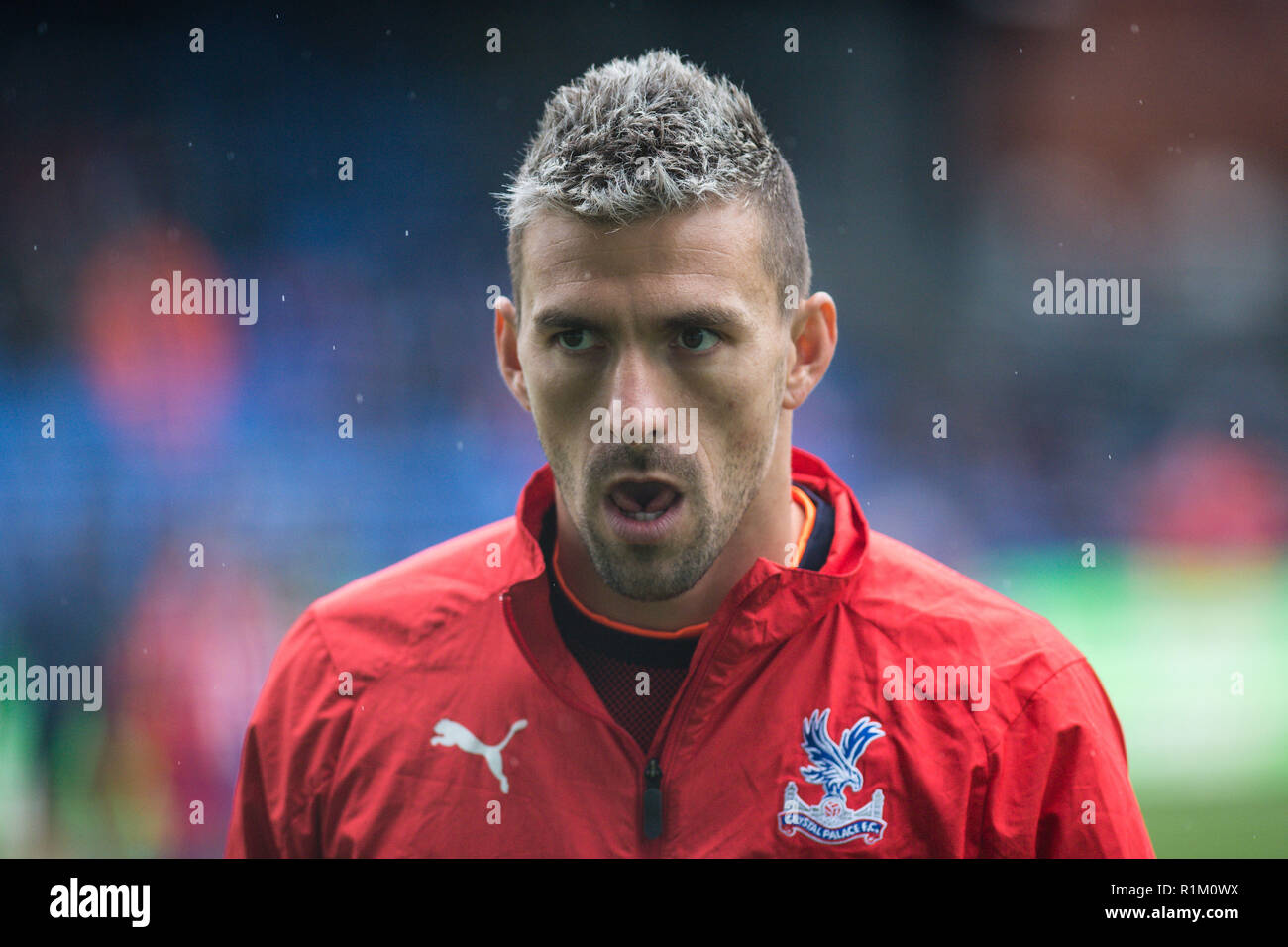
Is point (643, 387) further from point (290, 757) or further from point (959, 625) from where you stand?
point (290, 757)

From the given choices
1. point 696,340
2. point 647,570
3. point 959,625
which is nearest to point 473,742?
point 647,570

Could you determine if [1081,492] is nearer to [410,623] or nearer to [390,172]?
[410,623]

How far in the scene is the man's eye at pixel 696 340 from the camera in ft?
5.99

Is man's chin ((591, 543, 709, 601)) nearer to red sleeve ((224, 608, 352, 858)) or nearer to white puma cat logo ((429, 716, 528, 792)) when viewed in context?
white puma cat logo ((429, 716, 528, 792))

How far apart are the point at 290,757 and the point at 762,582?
3.54ft

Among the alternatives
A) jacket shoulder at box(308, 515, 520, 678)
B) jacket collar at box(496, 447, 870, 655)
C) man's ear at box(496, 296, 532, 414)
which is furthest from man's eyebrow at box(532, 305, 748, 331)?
jacket shoulder at box(308, 515, 520, 678)

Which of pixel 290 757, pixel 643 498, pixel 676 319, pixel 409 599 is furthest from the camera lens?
pixel 409 599

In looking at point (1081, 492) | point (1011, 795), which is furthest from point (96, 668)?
point (1081, 492)

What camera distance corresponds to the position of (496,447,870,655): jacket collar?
1864mm

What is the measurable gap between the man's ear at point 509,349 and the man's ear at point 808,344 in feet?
1.88

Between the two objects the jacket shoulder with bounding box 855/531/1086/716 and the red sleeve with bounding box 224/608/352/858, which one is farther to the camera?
the red sleeve with bounding box 224/608/352/858

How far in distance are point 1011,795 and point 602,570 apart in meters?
0.91

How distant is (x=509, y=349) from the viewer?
209 cm

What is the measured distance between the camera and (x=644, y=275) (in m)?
1.80
